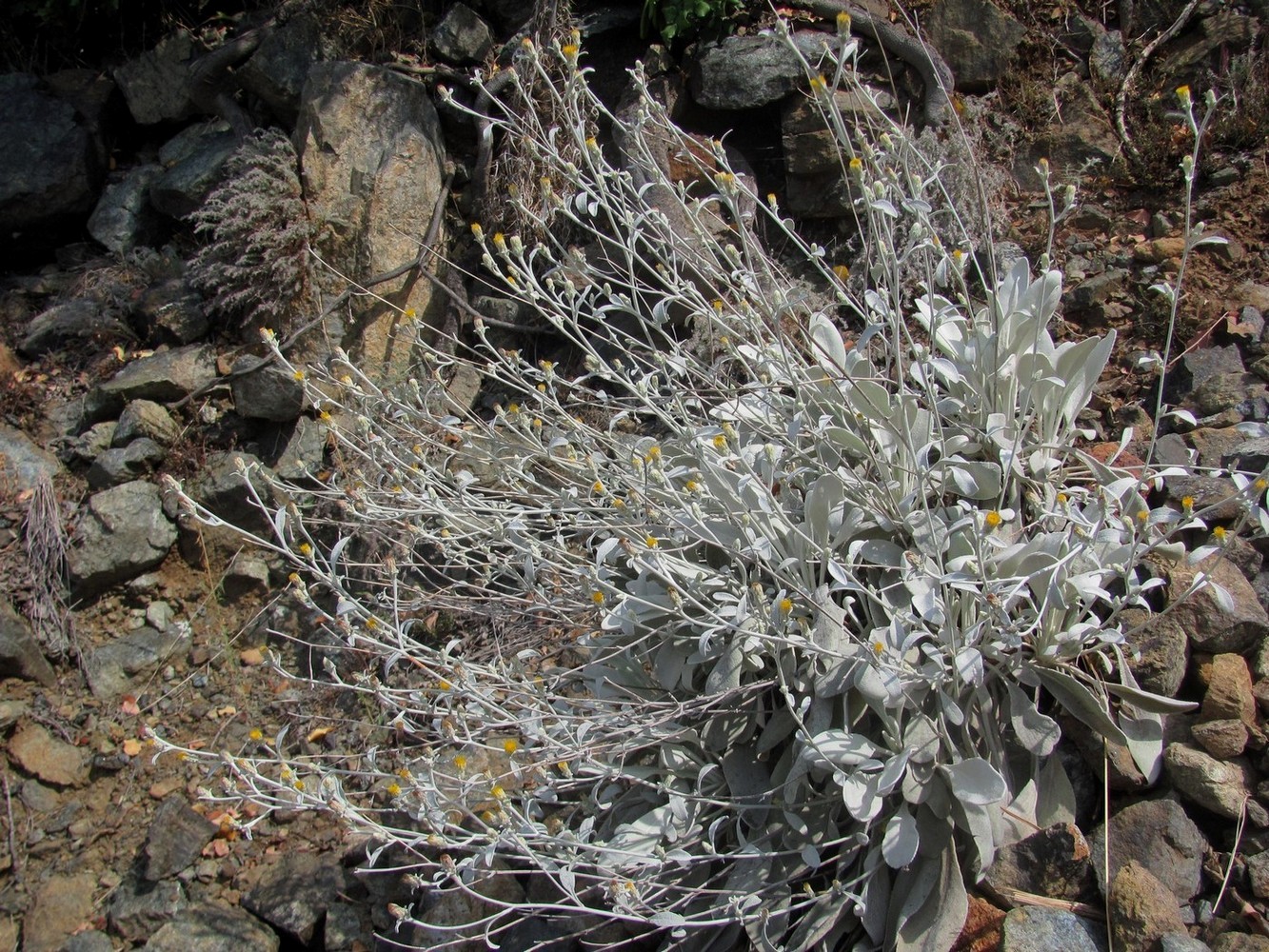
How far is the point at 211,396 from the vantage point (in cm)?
445

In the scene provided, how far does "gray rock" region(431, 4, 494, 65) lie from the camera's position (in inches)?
181

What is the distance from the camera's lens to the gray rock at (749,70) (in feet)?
12.9

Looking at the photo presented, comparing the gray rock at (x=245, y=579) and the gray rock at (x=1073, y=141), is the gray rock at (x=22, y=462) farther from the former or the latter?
the gray rock at (x=1073, y=141)

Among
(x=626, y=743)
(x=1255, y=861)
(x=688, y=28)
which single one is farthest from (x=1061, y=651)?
(x=688, y=28)

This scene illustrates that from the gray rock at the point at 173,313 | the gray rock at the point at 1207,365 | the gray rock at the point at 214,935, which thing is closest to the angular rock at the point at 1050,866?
the gray rock at the point at 1207,365

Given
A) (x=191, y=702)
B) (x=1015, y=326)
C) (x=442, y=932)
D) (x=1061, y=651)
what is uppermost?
(x=1015, y=326)

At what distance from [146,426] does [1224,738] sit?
4197 millimetres

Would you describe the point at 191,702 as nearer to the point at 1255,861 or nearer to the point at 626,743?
the point at 626,743

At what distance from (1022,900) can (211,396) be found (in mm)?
3895

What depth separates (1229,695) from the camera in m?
2.11

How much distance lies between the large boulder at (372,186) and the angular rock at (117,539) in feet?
3.71

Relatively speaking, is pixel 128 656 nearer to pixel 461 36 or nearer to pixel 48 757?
pixel 48 757

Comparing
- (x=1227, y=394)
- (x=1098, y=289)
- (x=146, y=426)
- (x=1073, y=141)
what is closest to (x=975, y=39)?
(x=1073, y=141)

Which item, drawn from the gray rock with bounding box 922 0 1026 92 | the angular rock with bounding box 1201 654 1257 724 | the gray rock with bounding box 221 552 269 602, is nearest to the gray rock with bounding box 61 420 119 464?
the gray rock with bounding box 221 552 269 602
